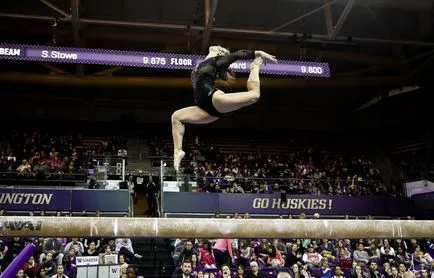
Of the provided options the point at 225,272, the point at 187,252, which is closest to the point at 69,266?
the point at 187,252

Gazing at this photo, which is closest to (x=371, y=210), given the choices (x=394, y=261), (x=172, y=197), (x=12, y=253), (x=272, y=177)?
(x=272, y=177)

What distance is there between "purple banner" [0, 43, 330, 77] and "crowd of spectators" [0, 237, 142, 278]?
5.12 metres

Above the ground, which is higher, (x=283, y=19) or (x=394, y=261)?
(x=283, y=19)

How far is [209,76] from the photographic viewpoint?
5191 millimetres

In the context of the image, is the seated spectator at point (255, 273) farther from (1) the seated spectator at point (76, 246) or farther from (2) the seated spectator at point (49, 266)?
(2) the seated spectator at point (49, 266)

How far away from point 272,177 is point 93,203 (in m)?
6.90

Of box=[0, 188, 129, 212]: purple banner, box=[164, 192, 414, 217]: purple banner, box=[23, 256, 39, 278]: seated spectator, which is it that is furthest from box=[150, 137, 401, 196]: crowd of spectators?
box=[23, 256, 39, 278]: seated spectator

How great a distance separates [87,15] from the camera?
17906 millimetres

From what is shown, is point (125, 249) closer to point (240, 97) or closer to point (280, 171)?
point (240, 97)

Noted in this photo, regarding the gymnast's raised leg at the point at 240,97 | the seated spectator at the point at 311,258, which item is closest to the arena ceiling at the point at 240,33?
the seated spectator at the point at 311,258

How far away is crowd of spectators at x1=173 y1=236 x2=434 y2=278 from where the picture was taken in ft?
35.4

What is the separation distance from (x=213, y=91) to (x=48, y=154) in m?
14.5

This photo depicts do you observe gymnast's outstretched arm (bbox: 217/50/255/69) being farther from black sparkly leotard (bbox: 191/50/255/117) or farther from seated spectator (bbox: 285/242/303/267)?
seated spectator (bbox: 285/242/303/267)

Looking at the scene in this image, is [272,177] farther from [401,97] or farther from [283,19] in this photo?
[401,97]
